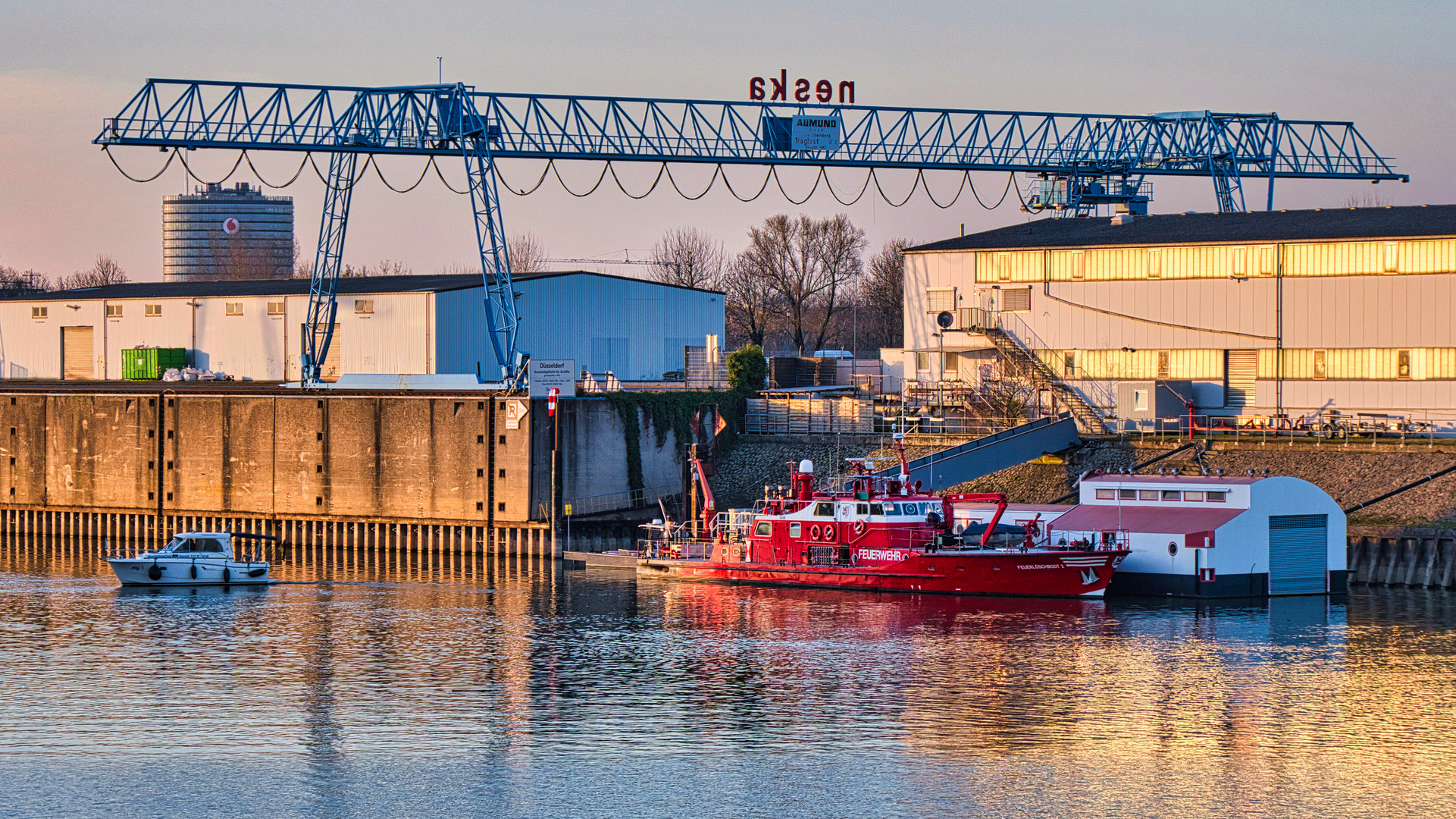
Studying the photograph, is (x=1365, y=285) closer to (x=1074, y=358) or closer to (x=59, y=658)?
(x=1074, y=358)

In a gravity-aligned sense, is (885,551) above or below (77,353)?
below

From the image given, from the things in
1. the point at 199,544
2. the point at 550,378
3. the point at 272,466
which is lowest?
the point at 199,544

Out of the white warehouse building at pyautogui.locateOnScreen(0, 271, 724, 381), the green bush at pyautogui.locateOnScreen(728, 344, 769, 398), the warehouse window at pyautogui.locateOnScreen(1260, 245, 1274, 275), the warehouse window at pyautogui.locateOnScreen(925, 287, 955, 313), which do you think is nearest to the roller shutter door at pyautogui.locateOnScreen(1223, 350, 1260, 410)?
the warehouse window at pyautogui.locateOnScreen(1260, 245, 1274, 275)

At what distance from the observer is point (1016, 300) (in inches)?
2982

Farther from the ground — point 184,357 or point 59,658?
point 184,357

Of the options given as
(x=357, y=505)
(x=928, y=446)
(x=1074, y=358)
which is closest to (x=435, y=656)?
(x=357, y=505)

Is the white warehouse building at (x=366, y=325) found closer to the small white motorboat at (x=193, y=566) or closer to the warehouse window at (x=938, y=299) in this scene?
the warehouse window at (x=938, y=299)

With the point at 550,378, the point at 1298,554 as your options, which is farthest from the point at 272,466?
the point at 1298,554

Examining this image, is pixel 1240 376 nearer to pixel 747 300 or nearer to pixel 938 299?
pixel 938 299

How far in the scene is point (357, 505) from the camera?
7100 centimetres

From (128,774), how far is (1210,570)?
34584 millimetres

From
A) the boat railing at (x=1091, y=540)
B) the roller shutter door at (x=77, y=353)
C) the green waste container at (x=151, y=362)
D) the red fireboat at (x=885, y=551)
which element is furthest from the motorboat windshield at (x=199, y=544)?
the roller shutter door at (x=77, y=353)

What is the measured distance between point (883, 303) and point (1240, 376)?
80.4 m

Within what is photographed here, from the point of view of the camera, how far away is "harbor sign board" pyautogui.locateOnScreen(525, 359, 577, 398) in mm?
68562
